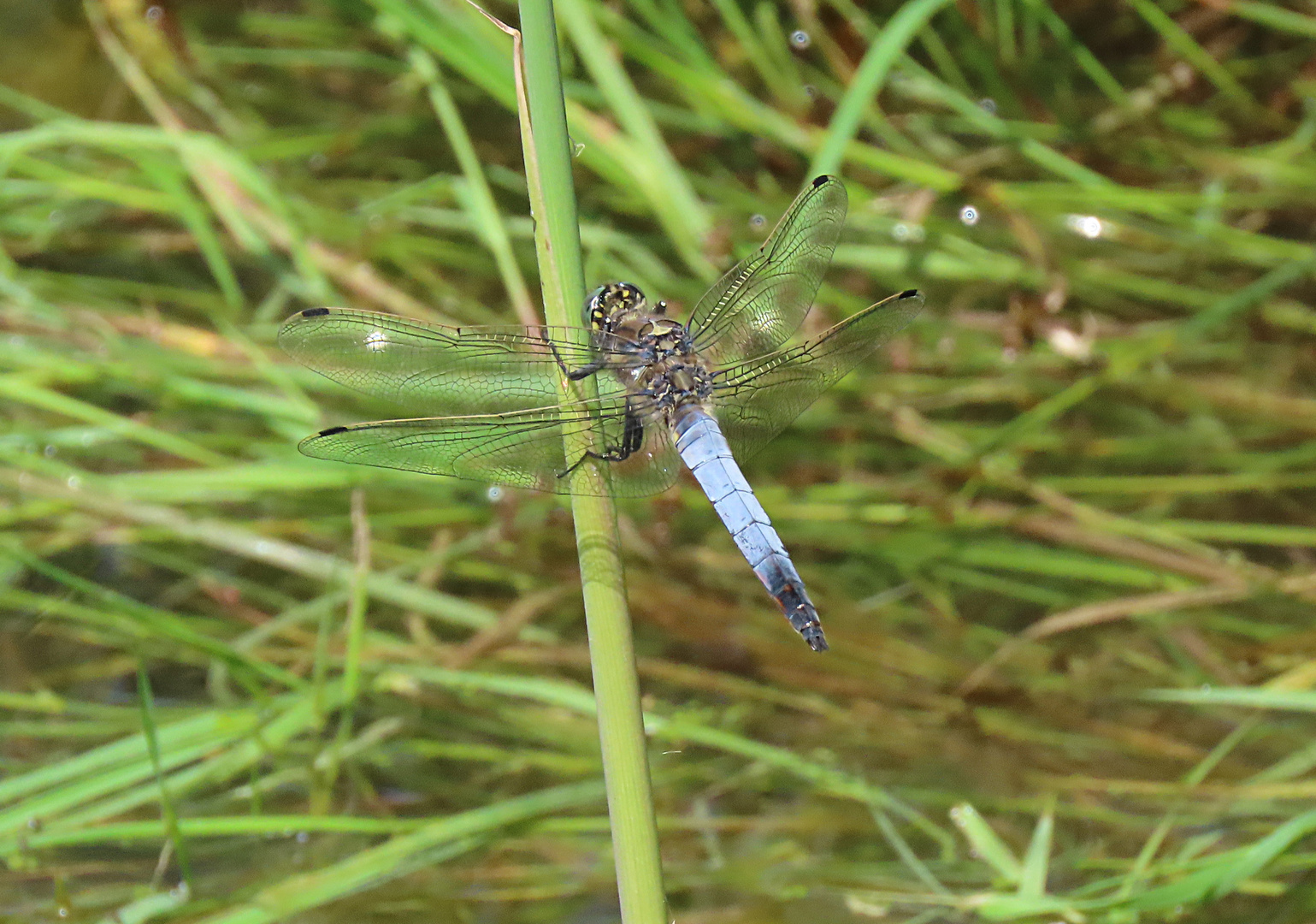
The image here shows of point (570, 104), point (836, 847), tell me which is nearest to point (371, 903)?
point (836, 847)

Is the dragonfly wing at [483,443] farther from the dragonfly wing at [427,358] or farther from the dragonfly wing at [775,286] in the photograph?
the dragonfly wing at [775,286]

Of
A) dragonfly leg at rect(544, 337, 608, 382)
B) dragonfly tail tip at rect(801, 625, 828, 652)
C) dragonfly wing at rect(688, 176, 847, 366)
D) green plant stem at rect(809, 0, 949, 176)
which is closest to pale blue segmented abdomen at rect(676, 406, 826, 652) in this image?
dragonfly tail tip at rect(801, 625, 828, 652)

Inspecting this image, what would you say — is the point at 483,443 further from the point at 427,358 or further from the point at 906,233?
the point at 906,233

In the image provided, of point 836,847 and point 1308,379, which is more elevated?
point 1308,379

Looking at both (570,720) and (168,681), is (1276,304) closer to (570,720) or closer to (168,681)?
(570,720)

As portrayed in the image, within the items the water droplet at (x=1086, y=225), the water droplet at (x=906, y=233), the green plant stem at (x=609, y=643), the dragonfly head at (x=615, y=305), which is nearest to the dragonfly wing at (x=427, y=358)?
the dragonfly head at (x=615, y=305)
